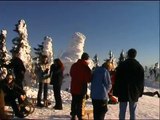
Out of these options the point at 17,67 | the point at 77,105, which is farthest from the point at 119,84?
the point at 17,67

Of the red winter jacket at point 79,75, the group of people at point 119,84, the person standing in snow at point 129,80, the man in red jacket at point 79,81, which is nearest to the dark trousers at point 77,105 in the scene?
the man in red jacket at point 79,81

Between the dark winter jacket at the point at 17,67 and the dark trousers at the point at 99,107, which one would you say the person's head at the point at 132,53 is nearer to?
the dark trousers at the point at 99,107

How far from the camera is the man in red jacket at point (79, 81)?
12.0 m

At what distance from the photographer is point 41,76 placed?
15.1m

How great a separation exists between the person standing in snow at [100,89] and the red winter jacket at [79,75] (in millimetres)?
893

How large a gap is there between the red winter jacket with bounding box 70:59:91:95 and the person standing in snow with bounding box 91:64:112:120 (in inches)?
35.1

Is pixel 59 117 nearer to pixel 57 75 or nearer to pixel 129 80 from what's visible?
pixel 57 75

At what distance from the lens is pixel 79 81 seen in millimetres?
12133

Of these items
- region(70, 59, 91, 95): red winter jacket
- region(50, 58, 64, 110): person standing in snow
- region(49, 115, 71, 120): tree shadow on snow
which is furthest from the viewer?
region(50, 58, 64, 110): person standing in snow

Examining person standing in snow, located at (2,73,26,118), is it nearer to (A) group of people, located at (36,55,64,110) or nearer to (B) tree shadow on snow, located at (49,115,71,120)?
(B) tree shadow on snow, located at (49,115,71,120)

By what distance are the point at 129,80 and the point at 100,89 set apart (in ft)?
3.00

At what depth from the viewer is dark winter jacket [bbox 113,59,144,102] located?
10.5 m

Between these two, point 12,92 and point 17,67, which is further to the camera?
point 17,67

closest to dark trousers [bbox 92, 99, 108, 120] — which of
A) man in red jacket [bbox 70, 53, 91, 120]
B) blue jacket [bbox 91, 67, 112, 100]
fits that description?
blue jacket [bbox 91, 67, 112, 100]
